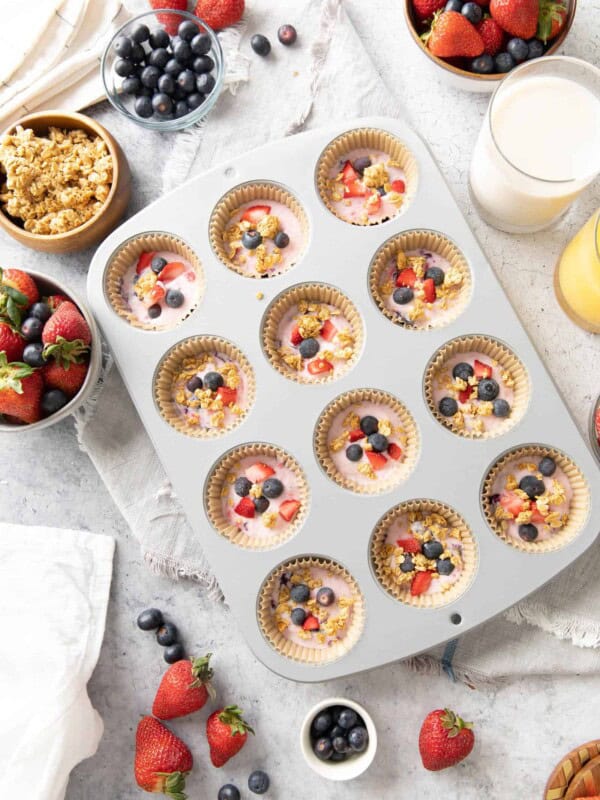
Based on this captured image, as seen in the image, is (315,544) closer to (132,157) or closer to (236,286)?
(236,286)

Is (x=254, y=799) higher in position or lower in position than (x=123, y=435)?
lower

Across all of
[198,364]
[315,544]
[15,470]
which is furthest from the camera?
[15,470]

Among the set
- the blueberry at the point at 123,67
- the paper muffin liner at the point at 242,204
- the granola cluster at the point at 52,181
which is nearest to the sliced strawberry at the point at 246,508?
the paper muffin liner at the point at 242,204

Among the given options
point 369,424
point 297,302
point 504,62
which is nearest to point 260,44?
point 504,62

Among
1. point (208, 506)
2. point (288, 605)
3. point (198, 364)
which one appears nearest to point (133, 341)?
point (198, 364)

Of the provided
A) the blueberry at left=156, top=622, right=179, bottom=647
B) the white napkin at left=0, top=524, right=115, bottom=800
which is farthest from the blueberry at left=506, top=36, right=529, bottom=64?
the blueberry at left=156, top=622, right=179, bottom=647

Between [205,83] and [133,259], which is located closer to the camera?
[133,259]

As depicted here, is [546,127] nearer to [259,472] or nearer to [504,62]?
[504,62]
